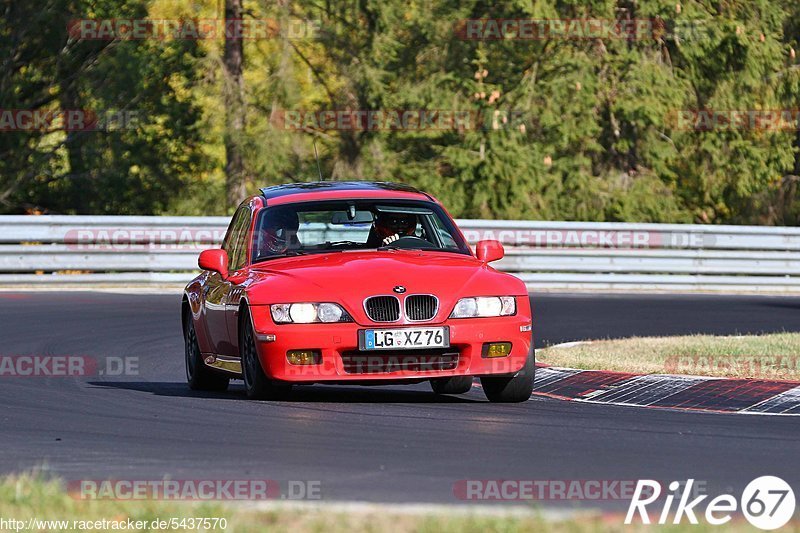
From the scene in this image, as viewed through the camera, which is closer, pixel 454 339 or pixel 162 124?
pixel 454 339

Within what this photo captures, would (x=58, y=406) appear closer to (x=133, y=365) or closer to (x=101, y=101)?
(x=133, y=365)

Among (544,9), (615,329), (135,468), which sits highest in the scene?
(544,9)

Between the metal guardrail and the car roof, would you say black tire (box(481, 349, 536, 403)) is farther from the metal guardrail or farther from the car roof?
the metal guardrail

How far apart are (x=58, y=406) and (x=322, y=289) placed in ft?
6.28

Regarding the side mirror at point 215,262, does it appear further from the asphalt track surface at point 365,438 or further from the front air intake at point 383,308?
the front air intake at point 383,308

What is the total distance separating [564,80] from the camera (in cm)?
3125

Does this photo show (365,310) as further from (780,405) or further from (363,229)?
(780,405)

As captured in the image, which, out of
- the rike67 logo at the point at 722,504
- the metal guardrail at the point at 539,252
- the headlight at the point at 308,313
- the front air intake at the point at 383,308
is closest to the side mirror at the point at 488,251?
the front air intake at the point at 383,308

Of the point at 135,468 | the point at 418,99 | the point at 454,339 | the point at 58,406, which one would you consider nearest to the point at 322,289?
the point at 454,339

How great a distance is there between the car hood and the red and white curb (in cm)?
124

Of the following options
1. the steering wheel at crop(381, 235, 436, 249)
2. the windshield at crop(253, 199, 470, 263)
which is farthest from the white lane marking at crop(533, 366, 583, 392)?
the steering wheel at crop(381, 235, 436, 249)

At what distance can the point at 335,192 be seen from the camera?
37.6 ft

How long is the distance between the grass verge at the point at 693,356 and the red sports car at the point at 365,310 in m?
1.99

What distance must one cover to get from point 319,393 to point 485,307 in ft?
5.72
